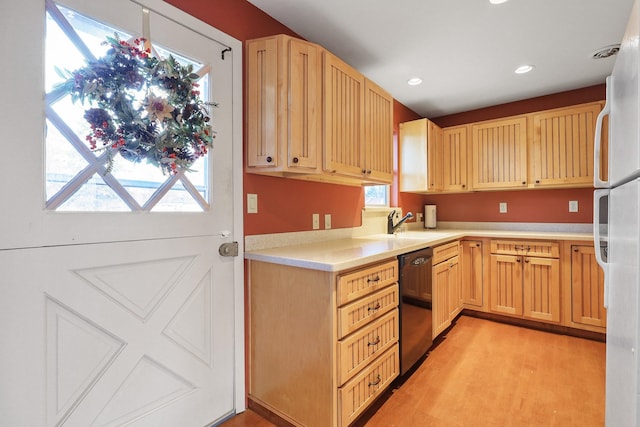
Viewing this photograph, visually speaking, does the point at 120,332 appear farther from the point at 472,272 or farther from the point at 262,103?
the point at 472,272

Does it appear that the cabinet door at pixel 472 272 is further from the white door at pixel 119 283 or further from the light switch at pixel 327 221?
the white door at pixel 119 283

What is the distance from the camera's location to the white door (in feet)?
3.51

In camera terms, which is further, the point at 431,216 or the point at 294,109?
the point at 431,216

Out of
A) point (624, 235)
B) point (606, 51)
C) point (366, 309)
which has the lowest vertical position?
point (366, 309)

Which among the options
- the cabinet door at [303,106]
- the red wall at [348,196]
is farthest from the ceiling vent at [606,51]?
the cabinet door at [303,106]

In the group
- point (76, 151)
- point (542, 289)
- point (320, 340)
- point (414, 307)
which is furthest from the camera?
point (542, 289)

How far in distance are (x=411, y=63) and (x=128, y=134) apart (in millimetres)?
2341

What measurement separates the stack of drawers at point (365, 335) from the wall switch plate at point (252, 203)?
742mm

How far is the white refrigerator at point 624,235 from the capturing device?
752 mm

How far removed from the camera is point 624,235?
894 millimetres

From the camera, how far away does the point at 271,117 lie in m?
1.74

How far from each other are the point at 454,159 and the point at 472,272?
4.59 feet

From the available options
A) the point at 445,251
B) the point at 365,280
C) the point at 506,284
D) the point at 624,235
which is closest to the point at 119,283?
the point at 365,280

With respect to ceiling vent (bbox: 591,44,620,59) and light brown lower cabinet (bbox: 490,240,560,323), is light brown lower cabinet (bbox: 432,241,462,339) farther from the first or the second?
ceiling vent (bbox: 591,44,620,59)
